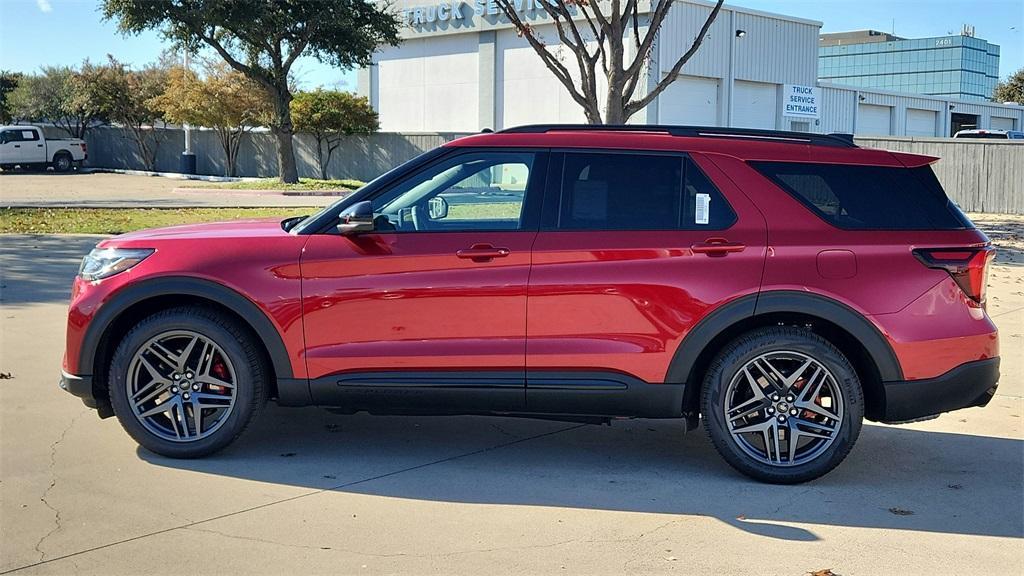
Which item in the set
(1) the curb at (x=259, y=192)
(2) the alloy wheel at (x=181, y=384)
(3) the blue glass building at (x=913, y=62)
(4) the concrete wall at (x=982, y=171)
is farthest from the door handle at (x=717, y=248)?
(3) the blue glass building at (x=913, y=62)

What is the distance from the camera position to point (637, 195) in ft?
17.6

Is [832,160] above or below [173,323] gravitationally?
above

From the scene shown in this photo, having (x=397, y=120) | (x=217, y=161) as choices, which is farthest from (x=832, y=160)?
(x=217, y=161)

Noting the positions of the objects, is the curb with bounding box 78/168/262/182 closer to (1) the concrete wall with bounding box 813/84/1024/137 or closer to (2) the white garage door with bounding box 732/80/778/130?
(2) the white garage door with bounding box 732/80/778/130

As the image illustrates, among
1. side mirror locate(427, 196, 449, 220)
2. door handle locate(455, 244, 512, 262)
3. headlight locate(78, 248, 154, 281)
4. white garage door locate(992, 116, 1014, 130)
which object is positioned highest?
white garage door locate(992, 116, 1014, 130)

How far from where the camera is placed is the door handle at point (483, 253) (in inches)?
208

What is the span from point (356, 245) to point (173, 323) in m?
1.05

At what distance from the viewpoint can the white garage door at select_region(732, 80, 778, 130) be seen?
39.6 meters

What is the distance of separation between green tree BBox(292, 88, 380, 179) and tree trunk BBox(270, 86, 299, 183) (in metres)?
4.54

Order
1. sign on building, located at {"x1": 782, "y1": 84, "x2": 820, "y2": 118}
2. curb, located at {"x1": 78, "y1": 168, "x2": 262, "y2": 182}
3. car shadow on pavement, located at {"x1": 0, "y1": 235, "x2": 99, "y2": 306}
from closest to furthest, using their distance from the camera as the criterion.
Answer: car shadow on pavement, located at {"x1": 0, "y1": 235, "x2": 99, "y2": 306} → sign on building, located at {"x1": 782, "y1": 84, "x2": 820, "y2": 118} → curb, located at {"x1": 78, "y1": 168, "x2": 262, "y2": 182}

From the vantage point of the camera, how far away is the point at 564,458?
5.79 m

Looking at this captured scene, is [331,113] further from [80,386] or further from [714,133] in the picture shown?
[714,133]

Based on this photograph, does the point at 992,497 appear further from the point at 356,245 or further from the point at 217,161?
the point at 217,161

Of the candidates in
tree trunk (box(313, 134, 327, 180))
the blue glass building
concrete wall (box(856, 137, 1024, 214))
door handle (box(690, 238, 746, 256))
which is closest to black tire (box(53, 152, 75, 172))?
tree trunk (box(313, 134, 327, 180))
